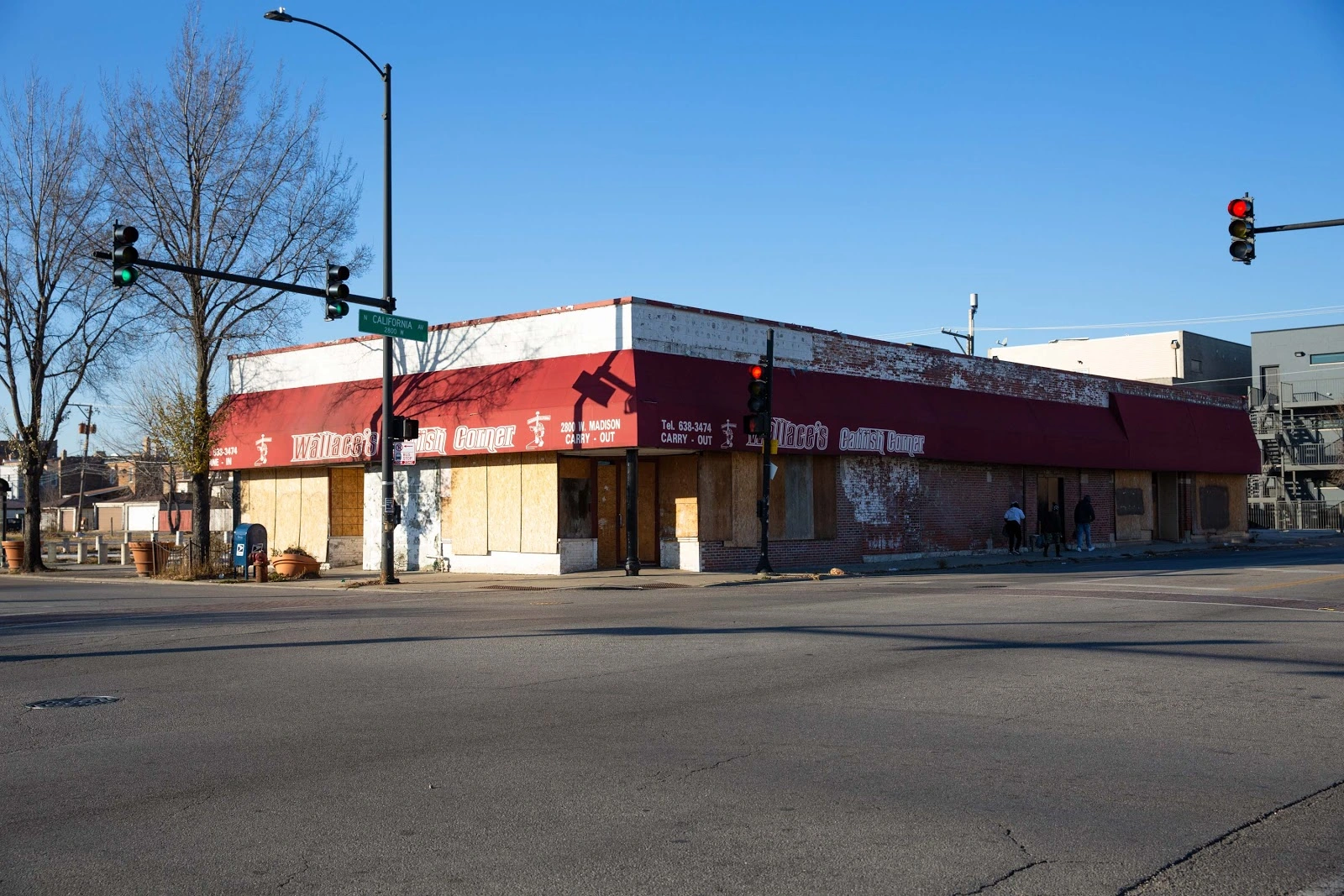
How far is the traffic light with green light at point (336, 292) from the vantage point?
22.1 m

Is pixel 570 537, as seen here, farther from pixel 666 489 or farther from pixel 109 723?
pixel 109 723

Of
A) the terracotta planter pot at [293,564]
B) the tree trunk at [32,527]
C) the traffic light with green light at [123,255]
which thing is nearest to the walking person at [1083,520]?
the terracotta planter pot at [293,564]

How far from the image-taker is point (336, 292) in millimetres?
22047

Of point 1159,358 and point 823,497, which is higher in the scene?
point 1159,358

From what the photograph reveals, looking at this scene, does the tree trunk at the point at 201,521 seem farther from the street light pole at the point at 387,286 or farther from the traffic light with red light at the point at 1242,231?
the traffic light with red light at the point at 1242,231

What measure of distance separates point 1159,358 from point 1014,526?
146 ft

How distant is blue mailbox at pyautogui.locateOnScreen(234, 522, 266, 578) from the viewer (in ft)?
90.8

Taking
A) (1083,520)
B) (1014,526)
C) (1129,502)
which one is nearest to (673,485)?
(1014,526)

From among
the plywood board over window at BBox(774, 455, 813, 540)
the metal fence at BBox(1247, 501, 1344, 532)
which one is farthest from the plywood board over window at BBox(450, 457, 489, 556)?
the metal fence at BBox(1247, 501, 1344, 532)

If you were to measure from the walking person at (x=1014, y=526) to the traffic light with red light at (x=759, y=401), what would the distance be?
12585mm

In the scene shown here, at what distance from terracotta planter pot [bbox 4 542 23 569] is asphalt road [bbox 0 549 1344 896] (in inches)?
860

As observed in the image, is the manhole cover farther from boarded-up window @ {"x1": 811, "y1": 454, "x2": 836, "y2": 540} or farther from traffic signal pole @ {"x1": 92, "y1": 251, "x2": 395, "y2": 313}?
boarded-up window @ {"x1": 811, "y1": 454, "x2": 836, "y2": 540}

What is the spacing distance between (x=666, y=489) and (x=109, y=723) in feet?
66.5

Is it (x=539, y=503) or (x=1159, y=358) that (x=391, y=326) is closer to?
(x=539, y=503)
